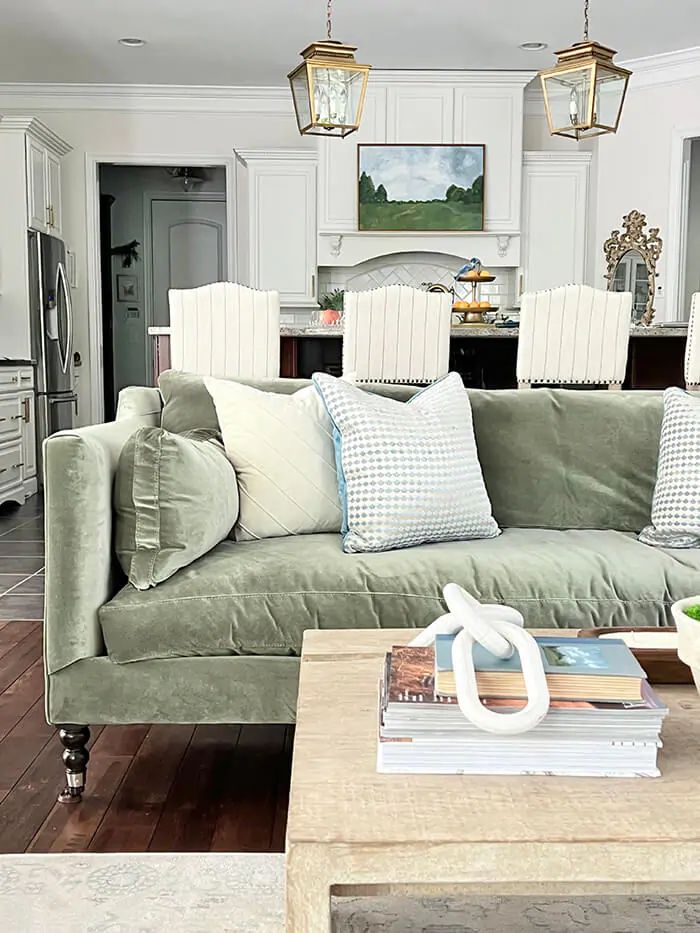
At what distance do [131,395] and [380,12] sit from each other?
13.8 ft

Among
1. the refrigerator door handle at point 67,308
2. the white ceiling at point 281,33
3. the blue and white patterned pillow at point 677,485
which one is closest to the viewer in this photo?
the blue and white patterned pillow at point 677,485

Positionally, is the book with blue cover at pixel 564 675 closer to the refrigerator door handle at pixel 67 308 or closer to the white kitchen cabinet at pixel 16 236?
the white kitchen cabinet at pixel 16 236

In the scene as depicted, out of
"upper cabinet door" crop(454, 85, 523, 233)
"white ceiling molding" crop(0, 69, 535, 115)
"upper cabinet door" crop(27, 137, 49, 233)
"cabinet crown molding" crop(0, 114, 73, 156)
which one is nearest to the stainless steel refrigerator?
"upper cabinet door" crop(27, 137, 49, 233)

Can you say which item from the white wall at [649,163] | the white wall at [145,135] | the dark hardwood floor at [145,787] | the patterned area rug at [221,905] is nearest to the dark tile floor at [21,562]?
the dark hardwood floor at [145,787]

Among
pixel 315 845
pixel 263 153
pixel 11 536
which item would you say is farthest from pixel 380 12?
pixel 315 845

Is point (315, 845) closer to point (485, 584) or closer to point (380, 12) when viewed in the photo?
point (485, 584)

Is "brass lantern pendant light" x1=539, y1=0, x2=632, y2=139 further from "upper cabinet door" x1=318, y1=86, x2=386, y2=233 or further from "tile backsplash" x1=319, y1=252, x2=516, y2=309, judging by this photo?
"tile backsplash" x1=319, y1=252, x2=516, y2=309

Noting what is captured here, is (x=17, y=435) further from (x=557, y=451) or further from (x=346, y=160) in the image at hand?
(x=557, y=451)

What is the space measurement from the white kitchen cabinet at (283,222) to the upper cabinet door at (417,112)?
2.12 feet

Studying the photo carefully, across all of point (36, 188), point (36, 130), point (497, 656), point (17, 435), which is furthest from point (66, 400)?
point (497, 656)

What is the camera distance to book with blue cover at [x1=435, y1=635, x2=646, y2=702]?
3.76ft

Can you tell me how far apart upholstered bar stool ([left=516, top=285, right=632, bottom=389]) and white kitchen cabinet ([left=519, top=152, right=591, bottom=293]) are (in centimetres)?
316

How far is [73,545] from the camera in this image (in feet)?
6.66

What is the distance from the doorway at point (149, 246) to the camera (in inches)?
357
